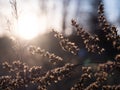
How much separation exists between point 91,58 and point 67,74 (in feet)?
63.7

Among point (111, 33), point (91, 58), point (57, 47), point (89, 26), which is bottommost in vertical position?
point (111, 33)

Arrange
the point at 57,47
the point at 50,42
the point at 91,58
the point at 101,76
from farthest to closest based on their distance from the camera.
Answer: the point at 50,42 → the point at 57,47 → the point at 91,58 → the point at 101,76

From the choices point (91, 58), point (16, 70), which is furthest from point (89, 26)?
point (16, 70)

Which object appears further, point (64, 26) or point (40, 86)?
point (64, 26)

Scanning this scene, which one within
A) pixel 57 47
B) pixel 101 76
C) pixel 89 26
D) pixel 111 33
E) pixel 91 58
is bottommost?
pixel 101 76

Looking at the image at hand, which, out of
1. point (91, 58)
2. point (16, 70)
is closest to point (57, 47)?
point (91, 58)

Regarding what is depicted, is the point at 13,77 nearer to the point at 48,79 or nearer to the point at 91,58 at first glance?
the point at 48,79

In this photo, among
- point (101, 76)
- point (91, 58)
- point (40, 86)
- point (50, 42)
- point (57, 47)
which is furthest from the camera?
point (50, 42)

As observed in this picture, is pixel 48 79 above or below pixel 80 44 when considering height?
below

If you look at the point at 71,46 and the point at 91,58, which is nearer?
the point at 71,46

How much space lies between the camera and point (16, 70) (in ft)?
22.4

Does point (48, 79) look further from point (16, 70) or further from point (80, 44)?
point (80, 44)

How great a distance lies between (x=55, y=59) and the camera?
6.29 metres

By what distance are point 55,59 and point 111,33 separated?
3.41 feet
